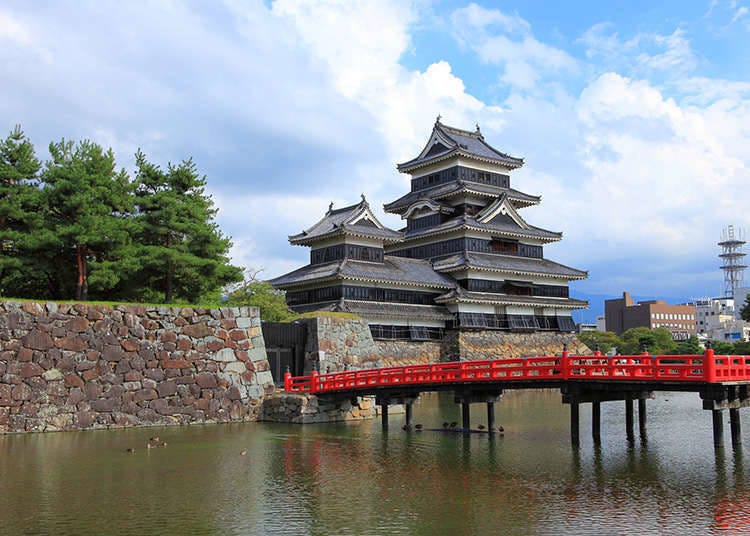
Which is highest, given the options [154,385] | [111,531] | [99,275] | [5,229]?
[5,229]

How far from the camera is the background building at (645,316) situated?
114 m

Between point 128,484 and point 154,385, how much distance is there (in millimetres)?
11440

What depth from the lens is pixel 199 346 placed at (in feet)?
95.2

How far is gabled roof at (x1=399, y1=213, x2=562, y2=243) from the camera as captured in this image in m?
54.6

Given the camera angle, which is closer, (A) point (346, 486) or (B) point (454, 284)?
(A) point (346, 486)

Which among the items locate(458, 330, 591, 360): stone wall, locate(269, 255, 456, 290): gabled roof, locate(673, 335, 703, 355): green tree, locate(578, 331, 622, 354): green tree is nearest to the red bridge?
locate(269, 255, 456, 290): gabled roof

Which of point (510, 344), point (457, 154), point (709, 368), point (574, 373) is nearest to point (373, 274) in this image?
point (510, 344)

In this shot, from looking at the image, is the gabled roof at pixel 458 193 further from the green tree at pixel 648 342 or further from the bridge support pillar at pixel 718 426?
the bridge support pillar at pixel 718 426

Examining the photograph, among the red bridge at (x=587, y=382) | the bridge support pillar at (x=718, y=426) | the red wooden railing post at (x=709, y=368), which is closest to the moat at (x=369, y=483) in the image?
the bridge support pillar at (x=718, y=426)

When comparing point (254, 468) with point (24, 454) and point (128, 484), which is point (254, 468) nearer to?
point (128, 484)

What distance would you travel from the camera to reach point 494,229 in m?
55.6

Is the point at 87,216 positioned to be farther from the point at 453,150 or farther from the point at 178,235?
the point at 453,150

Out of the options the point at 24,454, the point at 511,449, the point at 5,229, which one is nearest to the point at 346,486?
the point at 511,449

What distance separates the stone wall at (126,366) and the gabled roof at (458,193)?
29644 mm
